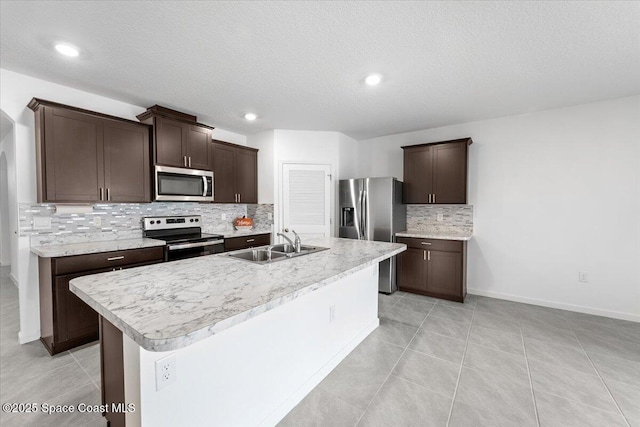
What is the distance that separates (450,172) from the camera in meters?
3.84

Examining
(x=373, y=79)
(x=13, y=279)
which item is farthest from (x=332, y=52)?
(x=13, y=279)

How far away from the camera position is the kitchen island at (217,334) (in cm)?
102

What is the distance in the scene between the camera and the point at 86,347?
247cm

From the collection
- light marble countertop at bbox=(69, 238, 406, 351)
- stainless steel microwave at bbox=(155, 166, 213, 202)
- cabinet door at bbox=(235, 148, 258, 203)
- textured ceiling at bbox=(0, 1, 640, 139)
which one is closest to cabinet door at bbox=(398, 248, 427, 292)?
textured ceiling at bbox=(0, 1, 640, 139)

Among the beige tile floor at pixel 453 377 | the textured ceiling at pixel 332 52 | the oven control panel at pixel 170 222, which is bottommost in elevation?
the beige tile floor at pixel 453 377

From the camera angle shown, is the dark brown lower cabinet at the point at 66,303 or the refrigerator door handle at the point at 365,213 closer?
the dark brown lower cabinet at the point at 66,303

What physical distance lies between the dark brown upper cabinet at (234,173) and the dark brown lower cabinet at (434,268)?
2554 mm

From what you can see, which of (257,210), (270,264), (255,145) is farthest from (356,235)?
(270,264)

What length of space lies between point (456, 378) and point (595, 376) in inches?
42.4

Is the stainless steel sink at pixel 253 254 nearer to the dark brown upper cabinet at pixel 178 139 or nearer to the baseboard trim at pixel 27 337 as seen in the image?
the dark brown upper cabinet at pixel 178 139

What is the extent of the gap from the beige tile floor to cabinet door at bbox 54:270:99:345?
0.16m

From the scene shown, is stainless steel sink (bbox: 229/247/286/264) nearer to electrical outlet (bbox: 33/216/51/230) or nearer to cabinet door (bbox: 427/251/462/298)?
electrical outlet (bbox: 33/216/51/230)

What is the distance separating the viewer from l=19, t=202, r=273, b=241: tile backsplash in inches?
101

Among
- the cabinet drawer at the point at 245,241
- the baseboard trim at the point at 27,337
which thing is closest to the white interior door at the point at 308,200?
the cabinet drawer at the point at 245,241
